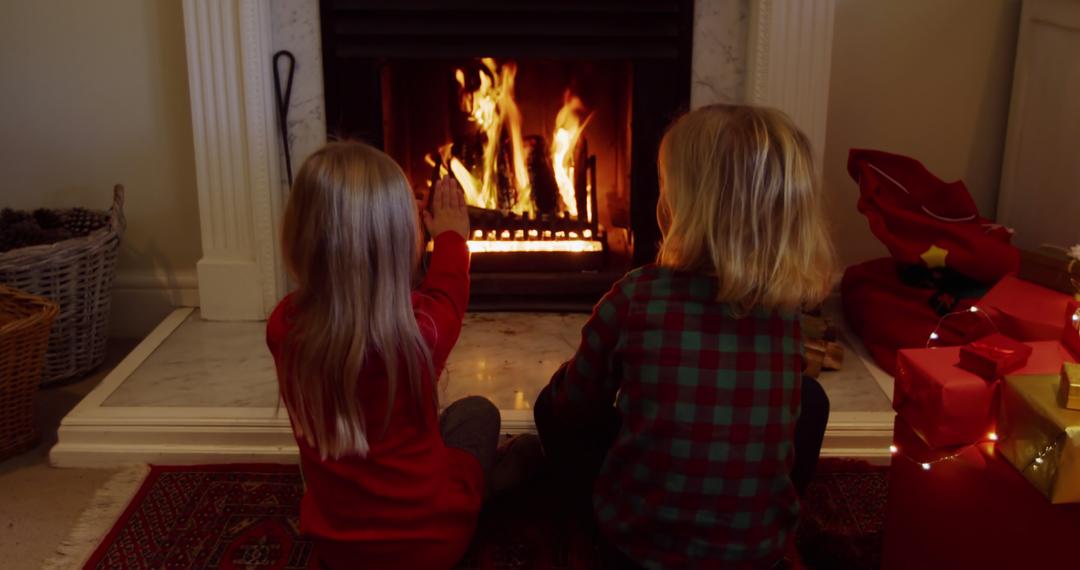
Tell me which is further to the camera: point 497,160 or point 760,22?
point 497,160

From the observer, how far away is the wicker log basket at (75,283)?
2191 millimetres

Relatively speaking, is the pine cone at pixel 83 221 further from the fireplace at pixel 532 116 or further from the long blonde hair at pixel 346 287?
the long blonde hair at pixel 346 287

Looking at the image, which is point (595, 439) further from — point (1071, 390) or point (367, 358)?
point (1071, 390)

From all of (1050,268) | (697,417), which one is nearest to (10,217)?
(697,417)

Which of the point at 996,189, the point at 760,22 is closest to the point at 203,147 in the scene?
the point at 760,22

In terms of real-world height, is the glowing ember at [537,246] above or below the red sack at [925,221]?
below

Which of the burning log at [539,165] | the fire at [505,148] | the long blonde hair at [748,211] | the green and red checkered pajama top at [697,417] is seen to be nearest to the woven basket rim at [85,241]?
the fire at [505,148]

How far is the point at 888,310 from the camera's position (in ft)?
7.45

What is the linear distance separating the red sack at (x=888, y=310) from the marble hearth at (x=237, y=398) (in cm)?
5

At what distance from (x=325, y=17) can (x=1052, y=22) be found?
169 centimetres

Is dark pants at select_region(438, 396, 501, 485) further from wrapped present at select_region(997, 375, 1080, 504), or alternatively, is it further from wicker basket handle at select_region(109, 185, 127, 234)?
wicker basket handle at select_region(109, 185, 127, 234)

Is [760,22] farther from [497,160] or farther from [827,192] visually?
[497,160]

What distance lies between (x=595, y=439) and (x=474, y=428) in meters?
0.23

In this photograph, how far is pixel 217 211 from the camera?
8.05ft
